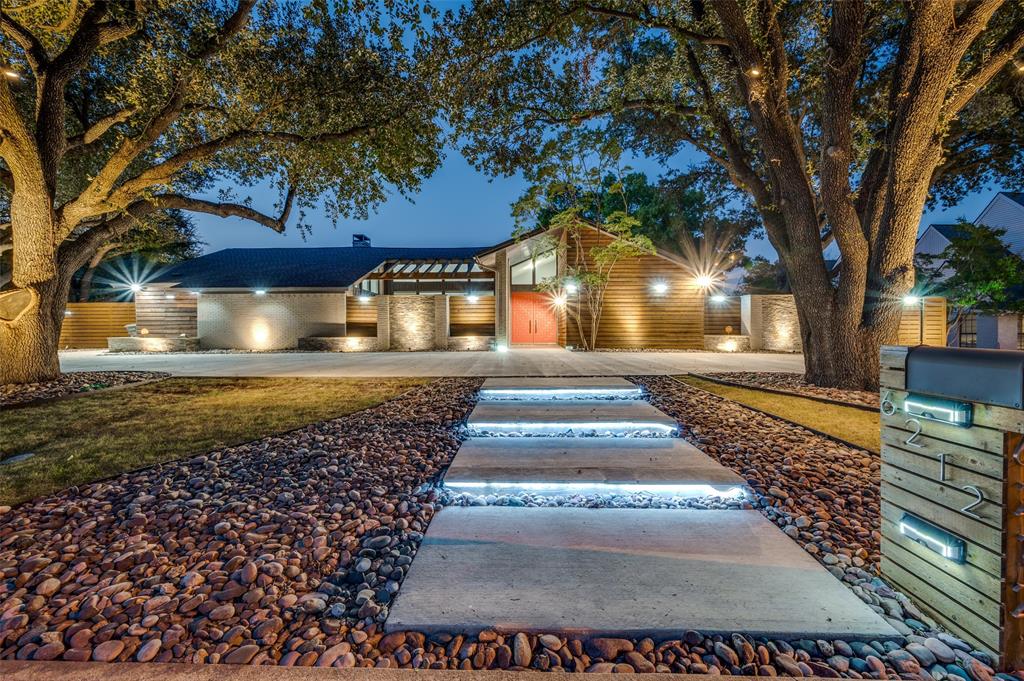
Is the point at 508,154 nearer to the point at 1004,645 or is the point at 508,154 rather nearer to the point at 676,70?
the point at 676,70

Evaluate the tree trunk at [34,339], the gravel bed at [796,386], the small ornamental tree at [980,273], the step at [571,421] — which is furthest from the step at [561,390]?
the small ornamental tree at [980,273]

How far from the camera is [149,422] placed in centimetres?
428

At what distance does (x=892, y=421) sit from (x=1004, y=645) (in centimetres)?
76

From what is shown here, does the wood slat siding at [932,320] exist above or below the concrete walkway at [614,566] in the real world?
above

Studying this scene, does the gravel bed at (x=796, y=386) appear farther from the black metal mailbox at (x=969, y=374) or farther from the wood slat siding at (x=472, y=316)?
the wood slat siding at (x=472, y=316)

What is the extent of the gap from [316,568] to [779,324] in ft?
52.1

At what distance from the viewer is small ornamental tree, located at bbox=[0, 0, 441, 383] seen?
19.7 ft

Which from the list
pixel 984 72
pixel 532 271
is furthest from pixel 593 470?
pixel 532 271

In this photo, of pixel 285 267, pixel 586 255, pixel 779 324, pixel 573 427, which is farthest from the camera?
pixel 285 267

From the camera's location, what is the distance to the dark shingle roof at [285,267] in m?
15.7

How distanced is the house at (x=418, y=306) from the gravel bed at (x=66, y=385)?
700cm

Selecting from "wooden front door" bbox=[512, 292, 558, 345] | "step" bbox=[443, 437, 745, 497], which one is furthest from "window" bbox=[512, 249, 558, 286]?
"step" bbox=[443, 437, 745, 497]

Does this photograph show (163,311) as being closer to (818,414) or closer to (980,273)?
(818,414)

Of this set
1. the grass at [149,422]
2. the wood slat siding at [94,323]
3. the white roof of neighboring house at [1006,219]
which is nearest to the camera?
the grass at [149,422]
